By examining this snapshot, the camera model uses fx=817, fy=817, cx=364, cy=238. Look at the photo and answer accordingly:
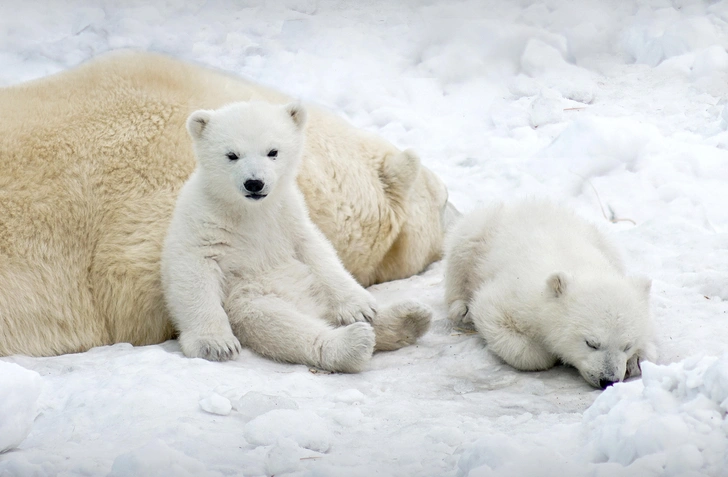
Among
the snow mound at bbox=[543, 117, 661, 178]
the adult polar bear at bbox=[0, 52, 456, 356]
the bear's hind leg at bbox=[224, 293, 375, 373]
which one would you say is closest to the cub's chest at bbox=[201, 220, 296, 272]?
the bear's hind leg at bbox=[224, 293, 375, 373]

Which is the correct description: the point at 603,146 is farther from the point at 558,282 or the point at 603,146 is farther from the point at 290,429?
the point at 290,429

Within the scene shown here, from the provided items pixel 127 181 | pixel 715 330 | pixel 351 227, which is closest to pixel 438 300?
pixel 351 227

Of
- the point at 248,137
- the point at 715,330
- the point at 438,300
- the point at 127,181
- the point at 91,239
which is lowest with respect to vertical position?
the point at 438,300

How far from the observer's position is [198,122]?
358 centimetres

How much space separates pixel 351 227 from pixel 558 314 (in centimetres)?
139

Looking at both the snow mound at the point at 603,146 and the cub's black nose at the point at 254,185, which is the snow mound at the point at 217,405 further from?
the snow mound at the point at 603,146

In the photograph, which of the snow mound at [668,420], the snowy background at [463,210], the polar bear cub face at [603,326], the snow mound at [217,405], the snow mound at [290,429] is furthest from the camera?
the polar bear cub face at [603,326]

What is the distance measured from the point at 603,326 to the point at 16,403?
2240mm

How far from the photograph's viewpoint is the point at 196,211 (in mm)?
3682

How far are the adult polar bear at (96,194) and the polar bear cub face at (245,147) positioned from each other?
1.53 ft

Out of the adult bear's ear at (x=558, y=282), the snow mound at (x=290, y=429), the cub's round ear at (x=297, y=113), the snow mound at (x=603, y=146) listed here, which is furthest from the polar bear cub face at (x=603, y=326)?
the snow mound at (x=603, y=146)

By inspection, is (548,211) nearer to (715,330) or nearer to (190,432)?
(715,330)

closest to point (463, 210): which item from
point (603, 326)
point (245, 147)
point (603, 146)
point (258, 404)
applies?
point (603, 146)

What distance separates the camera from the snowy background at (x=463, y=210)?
7.78ft
